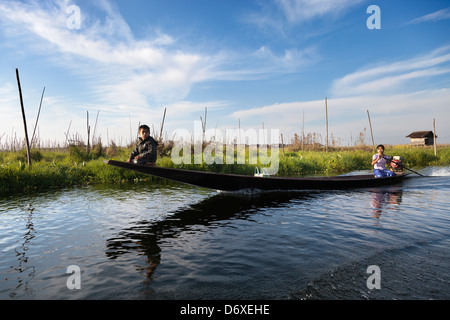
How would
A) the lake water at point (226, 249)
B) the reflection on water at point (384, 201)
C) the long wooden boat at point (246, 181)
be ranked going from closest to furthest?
the lake water at point (226, 249) < the long wooden boat at point (246, 181) < the reflection on water at point (384, 201)

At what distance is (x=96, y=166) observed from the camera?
12.2 metres

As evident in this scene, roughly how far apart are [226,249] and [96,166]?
33.4ft

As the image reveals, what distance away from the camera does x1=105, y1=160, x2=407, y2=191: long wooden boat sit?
625 cm

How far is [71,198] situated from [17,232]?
3311mm

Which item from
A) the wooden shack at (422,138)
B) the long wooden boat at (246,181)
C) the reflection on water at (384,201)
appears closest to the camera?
the long wooden boat at (246,181)

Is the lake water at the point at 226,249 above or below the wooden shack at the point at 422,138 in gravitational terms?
below

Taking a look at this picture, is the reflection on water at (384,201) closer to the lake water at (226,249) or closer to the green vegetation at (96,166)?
the lake water at (226,249)

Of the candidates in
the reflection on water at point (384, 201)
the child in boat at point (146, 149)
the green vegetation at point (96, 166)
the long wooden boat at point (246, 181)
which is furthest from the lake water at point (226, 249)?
the green vegetation at point (96, 166)

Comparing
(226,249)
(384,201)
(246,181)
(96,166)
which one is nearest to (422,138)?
(384,201)

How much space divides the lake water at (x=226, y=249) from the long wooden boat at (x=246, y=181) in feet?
2.15

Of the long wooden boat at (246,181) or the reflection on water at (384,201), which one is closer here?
the long wooden boat at (246,181)

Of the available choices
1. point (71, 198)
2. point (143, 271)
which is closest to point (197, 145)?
point (71, 198)

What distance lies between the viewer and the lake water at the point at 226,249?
286 centimetres

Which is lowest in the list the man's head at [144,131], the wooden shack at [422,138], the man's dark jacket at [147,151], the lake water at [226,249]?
the lake water at [226,249]
